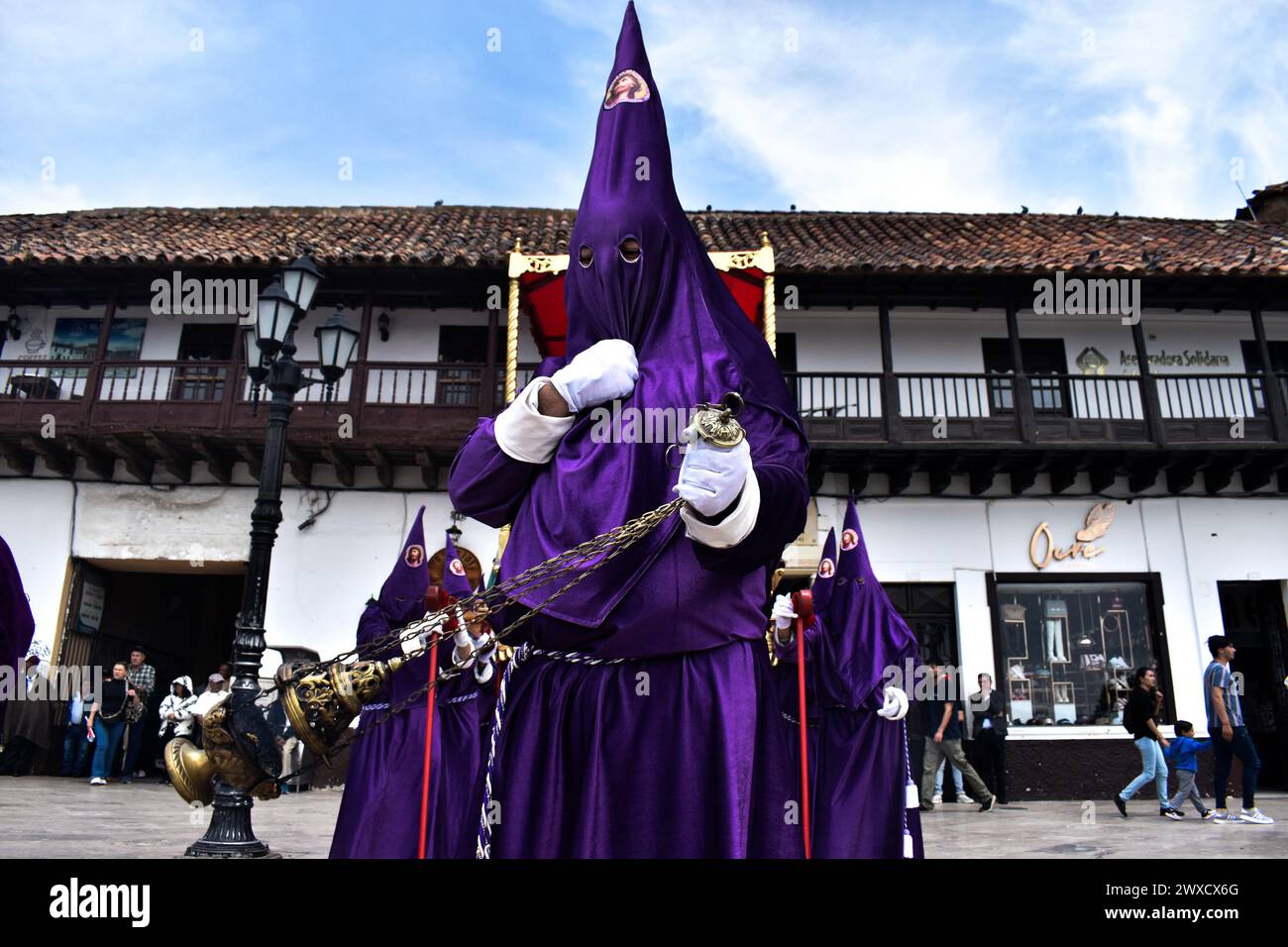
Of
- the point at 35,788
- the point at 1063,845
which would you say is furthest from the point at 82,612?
the point at 1063,845

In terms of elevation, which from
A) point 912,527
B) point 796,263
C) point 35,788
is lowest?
point 35,788

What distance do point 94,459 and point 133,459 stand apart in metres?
0.74

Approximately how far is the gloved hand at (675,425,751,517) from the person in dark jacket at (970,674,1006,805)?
1211cm

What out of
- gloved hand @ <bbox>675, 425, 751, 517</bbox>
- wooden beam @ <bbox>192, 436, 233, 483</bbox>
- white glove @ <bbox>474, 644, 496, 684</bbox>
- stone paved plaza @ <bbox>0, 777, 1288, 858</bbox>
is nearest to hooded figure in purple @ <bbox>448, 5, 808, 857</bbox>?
gloved hand @ <bbox>675, 425, 751, 517</bbox>

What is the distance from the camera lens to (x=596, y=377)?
6.47 ft

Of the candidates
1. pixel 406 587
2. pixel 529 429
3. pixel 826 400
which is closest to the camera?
pixel 529 429

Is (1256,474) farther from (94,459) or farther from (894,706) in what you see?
(94,459)

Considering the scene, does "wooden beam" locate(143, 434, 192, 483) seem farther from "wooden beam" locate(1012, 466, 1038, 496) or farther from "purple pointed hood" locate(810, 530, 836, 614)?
"wooden beam" locate(1012, 466, 1038, 496)

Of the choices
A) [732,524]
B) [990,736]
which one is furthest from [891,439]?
→ [732,524]

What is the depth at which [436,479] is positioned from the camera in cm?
1416
